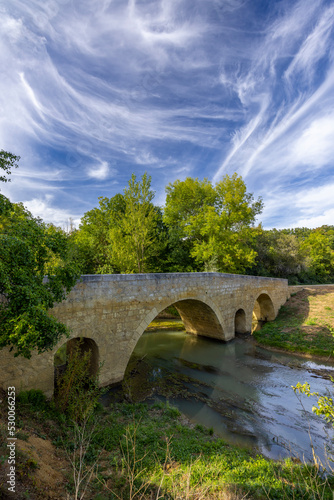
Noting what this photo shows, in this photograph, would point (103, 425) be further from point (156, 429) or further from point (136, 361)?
point (136, 361)

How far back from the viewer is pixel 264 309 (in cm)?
2044

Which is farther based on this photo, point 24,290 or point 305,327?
point 305,327

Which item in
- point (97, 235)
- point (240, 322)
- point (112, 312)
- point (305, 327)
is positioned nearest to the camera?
point (112, 312)

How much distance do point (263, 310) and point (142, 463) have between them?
724 inches

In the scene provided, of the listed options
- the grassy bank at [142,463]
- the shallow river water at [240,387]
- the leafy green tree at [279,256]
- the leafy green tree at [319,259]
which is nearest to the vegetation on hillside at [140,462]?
the grassy bank at [142,463]

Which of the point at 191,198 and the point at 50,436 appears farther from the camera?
the point at 191,198

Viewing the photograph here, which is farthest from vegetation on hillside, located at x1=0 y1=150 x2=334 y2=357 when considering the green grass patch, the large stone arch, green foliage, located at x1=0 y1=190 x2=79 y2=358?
the green grass patch

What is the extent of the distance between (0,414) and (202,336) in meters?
12.3

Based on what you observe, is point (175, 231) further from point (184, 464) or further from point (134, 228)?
point (184, 464)

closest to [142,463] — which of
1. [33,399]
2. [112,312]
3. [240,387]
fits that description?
[33,399]

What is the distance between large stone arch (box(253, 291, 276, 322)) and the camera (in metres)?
19.4

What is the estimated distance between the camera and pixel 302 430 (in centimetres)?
694

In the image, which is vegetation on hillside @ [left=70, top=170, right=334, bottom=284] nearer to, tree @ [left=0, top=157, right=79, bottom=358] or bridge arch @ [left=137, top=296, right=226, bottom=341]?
bridge arch @ [left=137, top=296, right=226, bottom=341]

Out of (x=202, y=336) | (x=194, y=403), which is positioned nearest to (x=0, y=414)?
(x=194, y=403)
